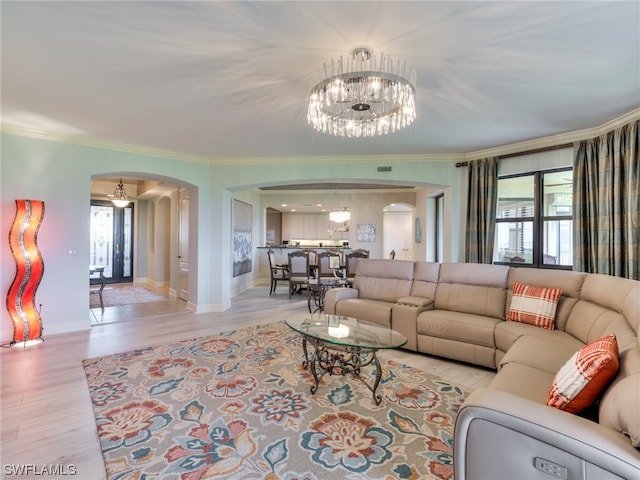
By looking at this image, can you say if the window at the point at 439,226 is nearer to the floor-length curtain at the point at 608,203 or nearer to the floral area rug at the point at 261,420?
the floor-length curtain at the point at 608,203

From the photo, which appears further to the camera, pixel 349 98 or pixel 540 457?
pixel 349 98

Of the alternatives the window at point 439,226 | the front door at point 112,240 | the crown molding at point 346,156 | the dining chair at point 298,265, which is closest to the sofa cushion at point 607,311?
the crown molding at point 346,156

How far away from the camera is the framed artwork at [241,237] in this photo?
7297 millimetres

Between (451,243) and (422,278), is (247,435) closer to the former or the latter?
(422,278)

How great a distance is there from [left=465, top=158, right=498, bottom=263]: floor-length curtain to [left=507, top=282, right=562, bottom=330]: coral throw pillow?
168 centimetres

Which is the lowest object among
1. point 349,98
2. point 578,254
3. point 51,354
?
Result: point 51,354

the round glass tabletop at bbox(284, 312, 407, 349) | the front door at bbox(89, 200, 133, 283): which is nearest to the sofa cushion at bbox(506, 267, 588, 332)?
the round glass tabletop at bbox(284, 312, 407, 349)

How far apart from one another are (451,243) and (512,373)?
3.47 metres

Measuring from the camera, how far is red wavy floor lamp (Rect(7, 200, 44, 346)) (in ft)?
12.8

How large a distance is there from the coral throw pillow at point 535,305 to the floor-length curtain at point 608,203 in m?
1.10

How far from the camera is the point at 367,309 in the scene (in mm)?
4086

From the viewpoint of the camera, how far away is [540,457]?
1.23 meters

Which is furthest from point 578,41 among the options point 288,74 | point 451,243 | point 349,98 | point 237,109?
point 451,243

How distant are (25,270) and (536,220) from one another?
6.98 metres
